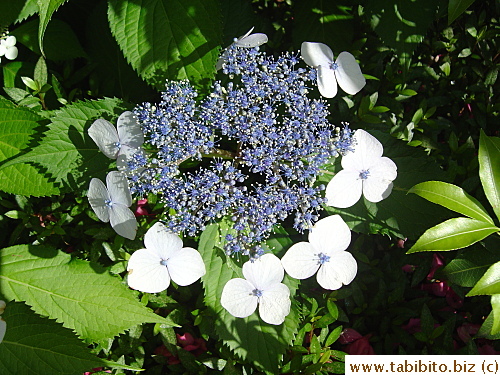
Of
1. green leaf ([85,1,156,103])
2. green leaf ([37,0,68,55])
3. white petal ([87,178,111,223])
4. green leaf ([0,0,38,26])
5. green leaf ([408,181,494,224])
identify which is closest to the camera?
green leaf ([37,0,68,55])

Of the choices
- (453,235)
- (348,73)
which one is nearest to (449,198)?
(453,235)

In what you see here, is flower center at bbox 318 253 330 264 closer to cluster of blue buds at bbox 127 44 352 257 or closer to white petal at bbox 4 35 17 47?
cluster of blue buds at bbox 127 44 352 257

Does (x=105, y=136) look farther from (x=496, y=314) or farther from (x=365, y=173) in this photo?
(x=496, y=314)

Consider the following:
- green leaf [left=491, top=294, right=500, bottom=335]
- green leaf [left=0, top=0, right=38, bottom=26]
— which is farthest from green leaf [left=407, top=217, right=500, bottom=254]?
green leaf [left=0, top=0, right=38, bottom=26]

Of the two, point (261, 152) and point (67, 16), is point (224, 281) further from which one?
point (67, 16)

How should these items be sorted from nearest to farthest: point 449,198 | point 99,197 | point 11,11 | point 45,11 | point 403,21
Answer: point 45,11 → point 449,198 → point 99,197 → point 403,21 → point 11,11

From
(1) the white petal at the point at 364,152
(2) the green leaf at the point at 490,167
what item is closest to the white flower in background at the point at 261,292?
(1) the white petal at the point at 364,152
